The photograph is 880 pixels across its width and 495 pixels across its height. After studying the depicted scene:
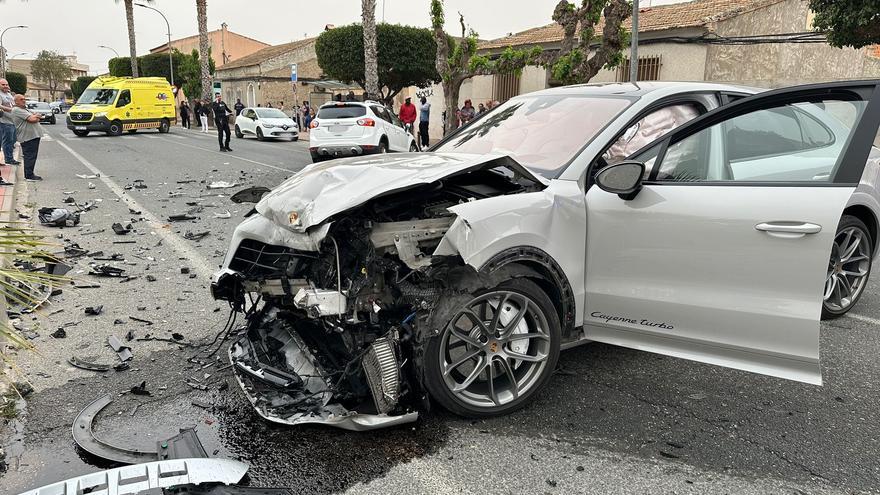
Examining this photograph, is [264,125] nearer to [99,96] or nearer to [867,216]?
[99,96]

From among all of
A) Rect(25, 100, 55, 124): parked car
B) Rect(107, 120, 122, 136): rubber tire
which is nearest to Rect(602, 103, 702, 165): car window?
Rect(107, 120, 122, 136): rubber tire

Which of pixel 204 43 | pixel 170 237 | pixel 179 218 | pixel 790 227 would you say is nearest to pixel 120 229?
pixel 170 237

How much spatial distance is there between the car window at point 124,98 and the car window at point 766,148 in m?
28.7

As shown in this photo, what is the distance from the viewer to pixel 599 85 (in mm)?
4539

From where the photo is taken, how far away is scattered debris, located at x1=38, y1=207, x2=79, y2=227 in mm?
8094

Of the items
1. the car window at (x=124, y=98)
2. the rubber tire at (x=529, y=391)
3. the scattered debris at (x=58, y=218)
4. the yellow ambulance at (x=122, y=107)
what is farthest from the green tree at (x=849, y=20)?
the car window at (x=124, y=98)

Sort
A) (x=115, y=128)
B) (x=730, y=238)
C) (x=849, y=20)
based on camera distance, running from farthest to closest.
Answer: (x=115, y=128)
(x=849, y=20)
(x=730, y=238)

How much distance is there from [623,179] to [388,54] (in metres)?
33.5

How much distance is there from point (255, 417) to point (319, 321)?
2.12 feet

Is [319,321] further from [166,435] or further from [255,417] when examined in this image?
[166,435]

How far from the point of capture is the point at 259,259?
3486mm

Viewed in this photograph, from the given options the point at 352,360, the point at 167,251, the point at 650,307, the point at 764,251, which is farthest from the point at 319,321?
the point at 167,251

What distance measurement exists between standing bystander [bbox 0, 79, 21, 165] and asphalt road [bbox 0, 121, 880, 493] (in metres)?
9.36

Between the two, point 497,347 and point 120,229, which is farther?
point 120,229
